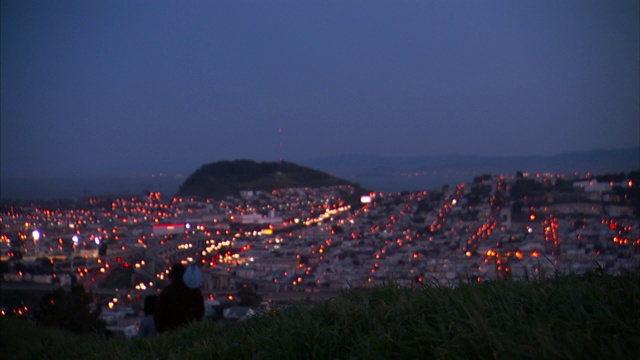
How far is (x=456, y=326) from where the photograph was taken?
3428 mm

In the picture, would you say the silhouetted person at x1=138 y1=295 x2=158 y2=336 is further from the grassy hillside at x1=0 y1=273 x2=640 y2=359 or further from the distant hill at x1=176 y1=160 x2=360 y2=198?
the distant hill at x1=176 y1=160 x2=360 y2=198

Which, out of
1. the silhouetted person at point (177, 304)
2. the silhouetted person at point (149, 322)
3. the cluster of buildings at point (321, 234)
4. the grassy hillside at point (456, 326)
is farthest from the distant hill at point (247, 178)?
the grassy hillside at point (456, 326)

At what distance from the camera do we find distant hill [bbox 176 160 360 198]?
23953 mm

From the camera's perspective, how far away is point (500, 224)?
49.4ft

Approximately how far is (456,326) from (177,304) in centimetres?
487

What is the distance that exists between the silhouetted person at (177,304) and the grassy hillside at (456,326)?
2.23m

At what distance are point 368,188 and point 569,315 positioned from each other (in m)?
21.9

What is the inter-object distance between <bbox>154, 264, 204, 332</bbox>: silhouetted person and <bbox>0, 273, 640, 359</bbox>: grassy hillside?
7.31 feet

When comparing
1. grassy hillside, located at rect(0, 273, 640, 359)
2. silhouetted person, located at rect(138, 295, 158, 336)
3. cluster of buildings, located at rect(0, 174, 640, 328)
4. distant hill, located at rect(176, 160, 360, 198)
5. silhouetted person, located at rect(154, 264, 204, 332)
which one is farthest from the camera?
distant hill, located at rect(176, 160, 360, 198)

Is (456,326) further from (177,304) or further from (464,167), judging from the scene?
(464,167)

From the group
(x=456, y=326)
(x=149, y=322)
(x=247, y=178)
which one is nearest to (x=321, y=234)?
(x=247, y=178)

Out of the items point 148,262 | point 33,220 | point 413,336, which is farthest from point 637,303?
point 33,220

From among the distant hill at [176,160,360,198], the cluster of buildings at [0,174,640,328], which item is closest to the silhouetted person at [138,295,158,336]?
the cluster of buildings at [0,174,640,328]

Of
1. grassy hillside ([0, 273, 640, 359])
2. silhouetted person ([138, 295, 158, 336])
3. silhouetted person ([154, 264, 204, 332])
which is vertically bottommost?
silhouetted person ([138, 295, 158, 336])
